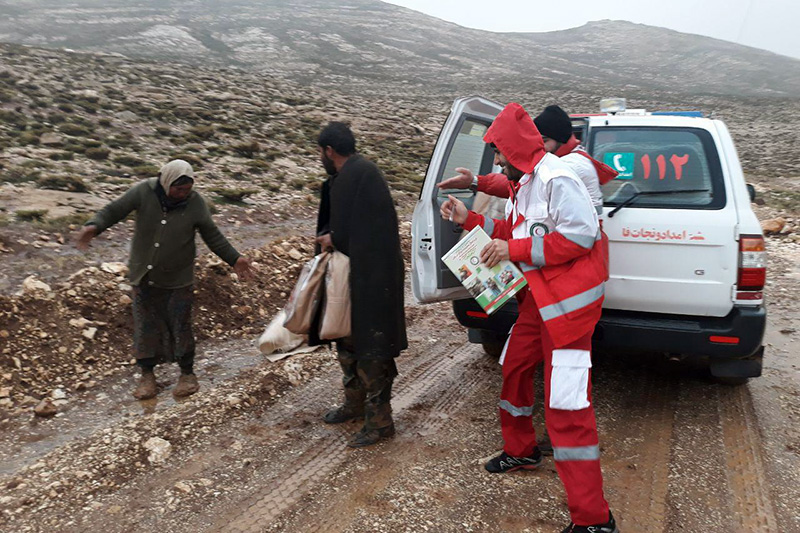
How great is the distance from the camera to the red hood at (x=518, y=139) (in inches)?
125

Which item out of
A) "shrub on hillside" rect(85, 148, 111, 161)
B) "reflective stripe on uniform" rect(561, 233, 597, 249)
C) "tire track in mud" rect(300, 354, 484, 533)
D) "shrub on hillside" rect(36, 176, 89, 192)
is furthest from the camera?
A: "shrub on hillside" rect(85, 148, 111, 161)

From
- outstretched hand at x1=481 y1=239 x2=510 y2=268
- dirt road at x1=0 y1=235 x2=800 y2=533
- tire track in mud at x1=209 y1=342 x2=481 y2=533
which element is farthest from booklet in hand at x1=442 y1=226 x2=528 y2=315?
tire track in mud at x1=209 y1=342 x2=481 y2=533

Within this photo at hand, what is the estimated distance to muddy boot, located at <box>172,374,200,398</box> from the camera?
473 centimetres

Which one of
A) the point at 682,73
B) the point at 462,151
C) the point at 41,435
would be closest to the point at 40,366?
the point at 41,435

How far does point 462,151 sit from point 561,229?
1.84m

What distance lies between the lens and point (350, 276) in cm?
392

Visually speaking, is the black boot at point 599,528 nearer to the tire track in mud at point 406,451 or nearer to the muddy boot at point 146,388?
the tire track in mud at point 406,451

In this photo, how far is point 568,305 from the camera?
303 centimetres

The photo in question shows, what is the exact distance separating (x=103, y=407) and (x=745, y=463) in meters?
4.26

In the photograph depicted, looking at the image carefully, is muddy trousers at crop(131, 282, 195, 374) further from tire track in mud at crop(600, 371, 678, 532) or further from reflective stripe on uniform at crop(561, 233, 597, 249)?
tire track in mud at crop(600, 371, 678, 532)

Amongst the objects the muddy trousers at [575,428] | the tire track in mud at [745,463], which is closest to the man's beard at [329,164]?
the muddy trousers at [575,428]

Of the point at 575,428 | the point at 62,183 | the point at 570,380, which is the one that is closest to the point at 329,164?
the point at 570,380

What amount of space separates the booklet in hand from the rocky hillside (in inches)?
1924

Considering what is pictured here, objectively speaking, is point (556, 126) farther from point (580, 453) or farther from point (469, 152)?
point (580, 453)
